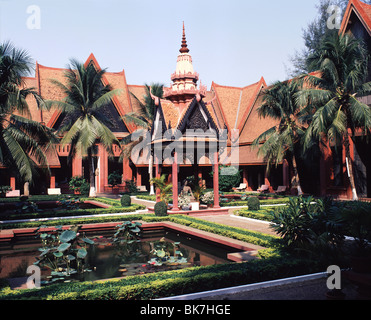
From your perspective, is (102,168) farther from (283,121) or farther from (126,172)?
(283,121)

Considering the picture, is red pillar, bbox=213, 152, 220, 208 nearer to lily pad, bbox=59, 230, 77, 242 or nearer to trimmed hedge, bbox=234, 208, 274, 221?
trimmed hedge, bbox=234, 208, 274, 221

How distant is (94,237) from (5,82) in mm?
6852

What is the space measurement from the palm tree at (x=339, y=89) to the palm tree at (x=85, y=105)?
A: 13.5 m

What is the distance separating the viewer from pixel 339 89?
20203 mm

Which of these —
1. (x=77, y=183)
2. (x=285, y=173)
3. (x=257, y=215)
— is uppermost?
(x=285, y=173)

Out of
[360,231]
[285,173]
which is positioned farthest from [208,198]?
[360,231]

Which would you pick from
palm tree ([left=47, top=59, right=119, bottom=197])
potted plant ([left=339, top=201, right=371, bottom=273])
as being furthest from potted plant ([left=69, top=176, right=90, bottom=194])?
potted plant ([left=339, top=201, right=371, bottom=273])

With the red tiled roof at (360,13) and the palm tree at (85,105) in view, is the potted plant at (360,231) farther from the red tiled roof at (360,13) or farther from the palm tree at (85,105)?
the palm tree at (85,105)

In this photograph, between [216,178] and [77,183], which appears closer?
[216,178]

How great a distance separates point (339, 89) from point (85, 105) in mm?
16940

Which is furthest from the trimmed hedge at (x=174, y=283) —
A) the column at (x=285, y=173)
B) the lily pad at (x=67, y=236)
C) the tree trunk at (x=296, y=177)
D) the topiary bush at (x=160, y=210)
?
the column at (x=285, y=173)

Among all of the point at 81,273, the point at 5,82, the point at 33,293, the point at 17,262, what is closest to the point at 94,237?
the point at 17,262

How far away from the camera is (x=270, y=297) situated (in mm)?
6352
